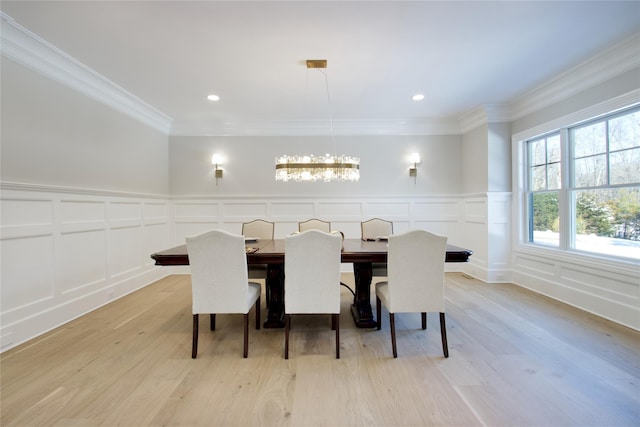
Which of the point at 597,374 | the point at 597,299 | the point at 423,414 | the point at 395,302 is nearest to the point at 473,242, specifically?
the point at 597,299

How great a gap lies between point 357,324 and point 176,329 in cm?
171

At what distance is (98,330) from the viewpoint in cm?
239

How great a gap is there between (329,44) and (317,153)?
86.9 inches

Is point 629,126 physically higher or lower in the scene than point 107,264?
higher

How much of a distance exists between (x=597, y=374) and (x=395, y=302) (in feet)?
4.40

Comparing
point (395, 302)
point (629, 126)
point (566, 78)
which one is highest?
point (566, 78)

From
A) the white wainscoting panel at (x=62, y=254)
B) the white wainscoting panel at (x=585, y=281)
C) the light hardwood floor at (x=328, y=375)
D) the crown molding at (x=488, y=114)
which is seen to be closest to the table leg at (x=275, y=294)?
the light hardwood floor at (x=328, y=375)

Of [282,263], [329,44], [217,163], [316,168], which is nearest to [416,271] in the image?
[282,263]

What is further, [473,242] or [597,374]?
[473,242]

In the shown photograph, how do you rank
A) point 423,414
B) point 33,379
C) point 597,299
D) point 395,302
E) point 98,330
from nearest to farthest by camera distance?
point 423,414 → point 33,379 → point 395,302 → point 98,330 → point 597,299

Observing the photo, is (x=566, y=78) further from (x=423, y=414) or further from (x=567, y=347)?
(x=423, y=414)

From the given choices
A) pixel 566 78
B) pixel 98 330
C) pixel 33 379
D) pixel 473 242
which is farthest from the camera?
pixel 473 242

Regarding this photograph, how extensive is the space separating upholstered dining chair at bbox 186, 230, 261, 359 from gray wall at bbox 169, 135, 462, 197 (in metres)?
2.55

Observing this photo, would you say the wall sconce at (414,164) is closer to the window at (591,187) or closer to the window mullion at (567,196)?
the window at (591,187)
